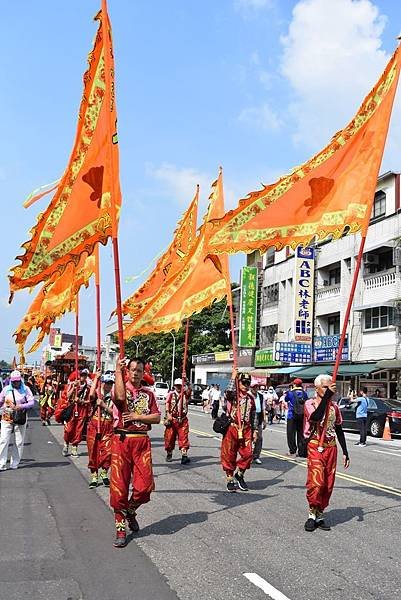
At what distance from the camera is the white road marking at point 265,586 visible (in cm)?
489

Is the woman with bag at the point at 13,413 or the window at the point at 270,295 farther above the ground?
the window at the point at 270,295

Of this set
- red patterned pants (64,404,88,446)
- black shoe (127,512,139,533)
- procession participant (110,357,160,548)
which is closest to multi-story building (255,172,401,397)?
red patterned pants (64,404,88,446)

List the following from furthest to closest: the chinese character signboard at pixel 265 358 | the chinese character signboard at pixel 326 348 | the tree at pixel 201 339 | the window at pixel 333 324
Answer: the tree at pixel 201 339 → the chinese character signboard at pixel 265 358 → the window at pixel 333 324 → the chinese character signboard at pixel 326 348

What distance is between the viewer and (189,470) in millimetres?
12305

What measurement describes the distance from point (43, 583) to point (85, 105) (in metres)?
5.61

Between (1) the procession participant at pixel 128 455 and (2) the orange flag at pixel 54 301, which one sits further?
(2) the orange flag at pixel 54 301

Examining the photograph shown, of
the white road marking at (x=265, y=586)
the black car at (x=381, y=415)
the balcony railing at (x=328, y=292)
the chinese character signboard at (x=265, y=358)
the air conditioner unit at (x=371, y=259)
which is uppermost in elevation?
the air conditioner unit at (x=371, y=259)

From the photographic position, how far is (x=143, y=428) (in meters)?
6.71

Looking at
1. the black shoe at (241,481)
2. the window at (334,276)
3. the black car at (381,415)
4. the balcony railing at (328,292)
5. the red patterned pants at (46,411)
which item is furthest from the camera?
the window at (334,276)

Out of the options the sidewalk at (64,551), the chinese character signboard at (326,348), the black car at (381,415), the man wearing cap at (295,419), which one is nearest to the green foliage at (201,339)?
the chinese character signboard at (326,348)

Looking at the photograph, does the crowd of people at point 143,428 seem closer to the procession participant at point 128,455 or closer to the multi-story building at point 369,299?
the procession participant at point 128,455

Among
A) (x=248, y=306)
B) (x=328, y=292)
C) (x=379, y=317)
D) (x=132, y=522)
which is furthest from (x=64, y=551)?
(x=248, y=306)

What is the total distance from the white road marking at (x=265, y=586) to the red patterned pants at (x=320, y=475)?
69.1 inches

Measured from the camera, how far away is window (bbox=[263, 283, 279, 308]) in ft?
158
